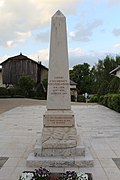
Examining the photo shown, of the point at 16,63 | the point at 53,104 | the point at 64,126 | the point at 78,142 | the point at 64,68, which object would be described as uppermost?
the point at 16,63

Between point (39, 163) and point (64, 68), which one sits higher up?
point (64, 68)

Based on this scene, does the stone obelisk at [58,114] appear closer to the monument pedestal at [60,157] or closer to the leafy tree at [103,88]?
the monument pedestal at [60,157]

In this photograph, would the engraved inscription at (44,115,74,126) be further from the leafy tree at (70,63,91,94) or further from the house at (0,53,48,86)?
the leafy tree at (70,63,91,94)

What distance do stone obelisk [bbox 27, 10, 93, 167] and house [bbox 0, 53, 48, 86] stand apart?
40734 millimetres

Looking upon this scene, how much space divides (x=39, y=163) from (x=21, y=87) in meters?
34.2

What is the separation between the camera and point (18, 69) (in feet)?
153

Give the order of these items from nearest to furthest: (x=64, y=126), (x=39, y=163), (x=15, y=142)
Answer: (x=39, y=163)
(x=64, y=126)
(x=15, y=142)

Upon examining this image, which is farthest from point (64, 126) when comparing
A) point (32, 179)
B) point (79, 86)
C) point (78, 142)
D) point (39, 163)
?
point (79, 86)

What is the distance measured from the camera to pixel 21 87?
38.8 meters

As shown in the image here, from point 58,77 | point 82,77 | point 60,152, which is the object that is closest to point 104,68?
point 82,77

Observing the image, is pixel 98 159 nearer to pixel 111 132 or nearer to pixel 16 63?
pixel 111 132

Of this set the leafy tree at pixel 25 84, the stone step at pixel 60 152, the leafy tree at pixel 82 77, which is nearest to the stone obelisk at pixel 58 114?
the stone step at pixel 60 152

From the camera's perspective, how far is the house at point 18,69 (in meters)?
46.2

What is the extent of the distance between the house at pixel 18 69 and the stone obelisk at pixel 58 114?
4073 centimetres
